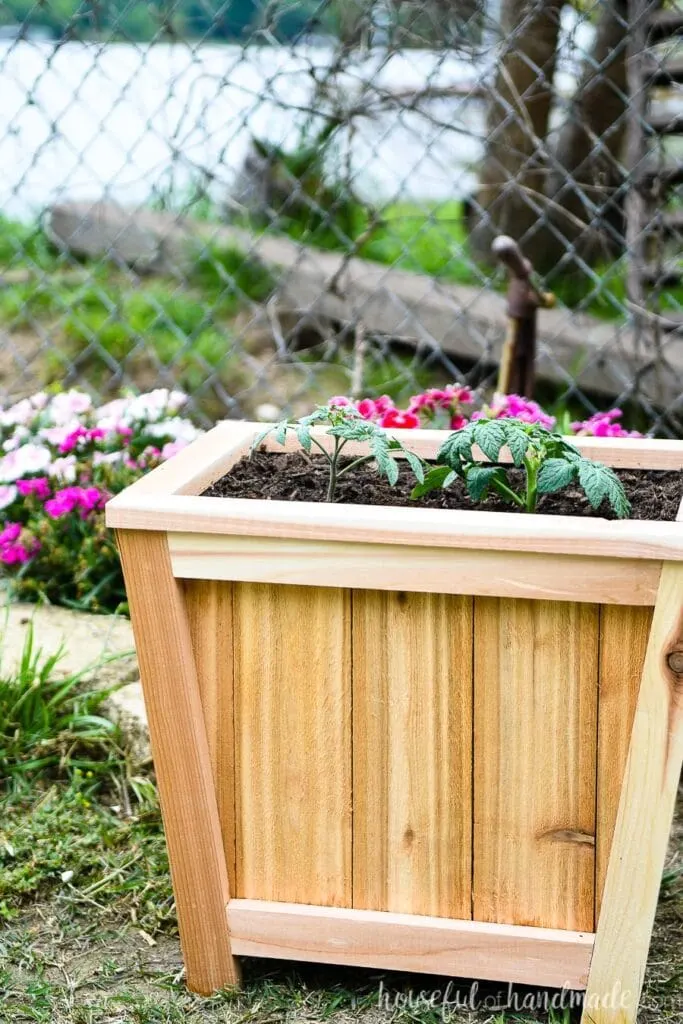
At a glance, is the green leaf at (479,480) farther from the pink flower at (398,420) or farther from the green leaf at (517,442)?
the pink flower at (398,420)

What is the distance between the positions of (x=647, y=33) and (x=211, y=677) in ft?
7.43

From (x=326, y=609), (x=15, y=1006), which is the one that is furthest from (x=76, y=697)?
(x=326, y=609)

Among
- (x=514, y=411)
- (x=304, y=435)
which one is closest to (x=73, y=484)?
(x=514, y=411)

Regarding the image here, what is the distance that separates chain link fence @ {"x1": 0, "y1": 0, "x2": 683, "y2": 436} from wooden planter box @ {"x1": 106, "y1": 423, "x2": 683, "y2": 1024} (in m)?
1.71

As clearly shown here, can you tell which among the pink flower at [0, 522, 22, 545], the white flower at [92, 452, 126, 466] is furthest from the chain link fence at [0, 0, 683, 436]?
the pink flower at [0, 522, 22, 545]

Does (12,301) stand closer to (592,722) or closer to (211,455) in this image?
(211,455)

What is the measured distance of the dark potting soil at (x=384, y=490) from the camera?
64.8 inches

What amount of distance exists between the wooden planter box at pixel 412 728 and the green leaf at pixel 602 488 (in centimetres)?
8

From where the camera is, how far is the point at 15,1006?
1695 mm

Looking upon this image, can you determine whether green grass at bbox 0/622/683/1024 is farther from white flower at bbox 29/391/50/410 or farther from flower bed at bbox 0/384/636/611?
white flower at bbox 29/391/50/410

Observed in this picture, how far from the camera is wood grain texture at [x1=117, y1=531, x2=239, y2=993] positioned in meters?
1.55

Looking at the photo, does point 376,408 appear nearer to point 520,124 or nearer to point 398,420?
point 398,420

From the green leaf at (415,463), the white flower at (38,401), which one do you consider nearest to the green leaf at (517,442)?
the green leaf at (415,463)

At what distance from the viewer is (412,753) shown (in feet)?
5.11
